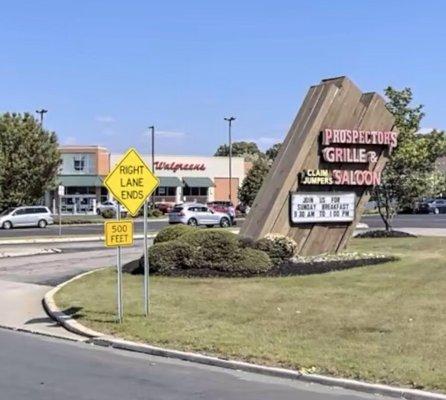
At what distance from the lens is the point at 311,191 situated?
19062 mm

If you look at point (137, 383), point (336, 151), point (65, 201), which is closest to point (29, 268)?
point (336, 151)

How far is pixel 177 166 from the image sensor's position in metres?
92.4

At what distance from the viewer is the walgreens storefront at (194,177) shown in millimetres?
89875

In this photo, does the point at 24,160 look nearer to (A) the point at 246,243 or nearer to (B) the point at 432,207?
(A) the point at 246,243

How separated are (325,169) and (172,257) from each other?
5007 mm

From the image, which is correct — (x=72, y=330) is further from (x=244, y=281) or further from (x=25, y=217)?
(x=25, y=217)

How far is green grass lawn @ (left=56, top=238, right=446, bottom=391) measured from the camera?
8.37 meters

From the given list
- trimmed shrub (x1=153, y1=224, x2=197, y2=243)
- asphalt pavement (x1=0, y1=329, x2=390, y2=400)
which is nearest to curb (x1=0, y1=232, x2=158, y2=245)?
trimmed shrub (x1=153, y1=224, x2=197, y2=243)

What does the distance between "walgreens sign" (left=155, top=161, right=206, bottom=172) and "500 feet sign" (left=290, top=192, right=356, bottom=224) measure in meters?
72.7

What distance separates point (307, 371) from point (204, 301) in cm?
514

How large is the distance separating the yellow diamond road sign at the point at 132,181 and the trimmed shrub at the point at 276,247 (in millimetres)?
5985

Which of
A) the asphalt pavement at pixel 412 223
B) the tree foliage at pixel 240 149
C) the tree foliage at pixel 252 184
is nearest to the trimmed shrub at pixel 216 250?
the asphalt pavement at pixel 412 223

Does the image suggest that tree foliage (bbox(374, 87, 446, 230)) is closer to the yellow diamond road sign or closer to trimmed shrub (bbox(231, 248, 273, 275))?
trimmed shrub (bbox(231, 248, 273, 275))

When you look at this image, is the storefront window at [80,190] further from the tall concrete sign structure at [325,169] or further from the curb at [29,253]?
the tall concrete sign structure at [325,169]
